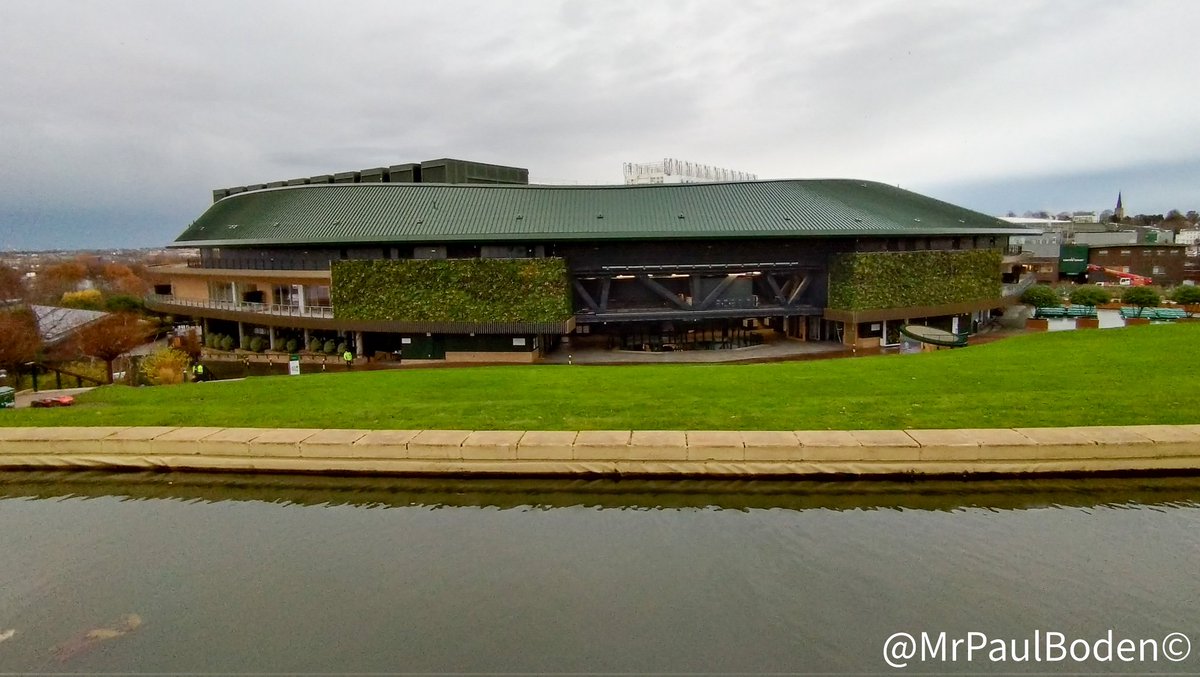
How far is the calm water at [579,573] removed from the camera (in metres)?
9.20

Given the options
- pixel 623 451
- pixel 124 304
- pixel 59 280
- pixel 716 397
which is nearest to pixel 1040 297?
pixel 716 397

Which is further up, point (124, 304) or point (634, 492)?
point (124, 304)

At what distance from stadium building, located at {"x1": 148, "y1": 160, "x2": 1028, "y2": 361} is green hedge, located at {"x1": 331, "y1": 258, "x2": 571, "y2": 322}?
0.29 feet

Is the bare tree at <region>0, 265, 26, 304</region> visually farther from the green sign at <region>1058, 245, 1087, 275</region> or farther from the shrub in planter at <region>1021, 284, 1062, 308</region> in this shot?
the green sign at <region>1058, 245, 1087, 275</region>

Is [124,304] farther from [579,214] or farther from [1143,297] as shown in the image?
[1143,297]

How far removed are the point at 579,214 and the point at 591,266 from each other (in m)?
3.68

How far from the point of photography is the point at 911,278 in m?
45.2

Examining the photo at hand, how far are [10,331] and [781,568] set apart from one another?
4364cm

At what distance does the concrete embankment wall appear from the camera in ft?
49.0

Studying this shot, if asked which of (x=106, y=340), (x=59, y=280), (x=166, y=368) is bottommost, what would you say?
(x=166, y=368)

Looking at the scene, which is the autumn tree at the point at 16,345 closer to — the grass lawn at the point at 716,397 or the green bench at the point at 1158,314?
the grass lawn at the point at 716,397

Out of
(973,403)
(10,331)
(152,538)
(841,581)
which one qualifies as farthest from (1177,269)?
(10,331)

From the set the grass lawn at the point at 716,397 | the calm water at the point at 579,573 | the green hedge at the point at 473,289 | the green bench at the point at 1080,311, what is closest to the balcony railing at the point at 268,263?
the green hedge at the point at 473,289

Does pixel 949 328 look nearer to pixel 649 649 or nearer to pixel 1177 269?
pixel 649 649
